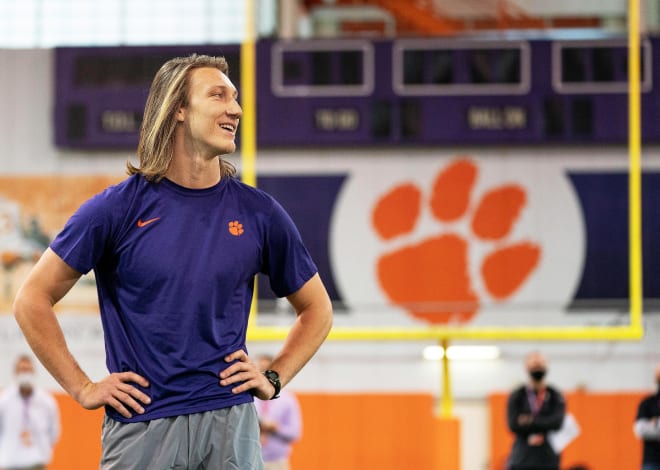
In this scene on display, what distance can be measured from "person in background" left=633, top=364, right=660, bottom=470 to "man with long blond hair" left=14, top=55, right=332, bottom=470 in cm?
356

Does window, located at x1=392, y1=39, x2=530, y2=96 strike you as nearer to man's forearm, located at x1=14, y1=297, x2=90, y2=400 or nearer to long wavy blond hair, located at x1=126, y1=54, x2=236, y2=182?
long wavy blond hair, located at x1=126, y1=54, x2=236, y2=182

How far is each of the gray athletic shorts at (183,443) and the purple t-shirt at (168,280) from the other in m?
0.01

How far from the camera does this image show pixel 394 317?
988 centimetres

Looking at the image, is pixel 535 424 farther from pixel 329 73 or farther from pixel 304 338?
pixel 329 73

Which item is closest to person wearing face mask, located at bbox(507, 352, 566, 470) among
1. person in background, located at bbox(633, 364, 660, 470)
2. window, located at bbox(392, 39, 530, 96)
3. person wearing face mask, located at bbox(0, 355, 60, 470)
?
person in background, located at bbox(633, 364, 660, 470)

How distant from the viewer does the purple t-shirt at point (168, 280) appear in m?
1.46

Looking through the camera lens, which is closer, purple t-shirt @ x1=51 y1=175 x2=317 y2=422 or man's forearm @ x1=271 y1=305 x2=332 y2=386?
purple t-shirt @ x1=51 y1=175 x2=317 y2=422

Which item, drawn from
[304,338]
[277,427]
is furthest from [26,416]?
[304,338]

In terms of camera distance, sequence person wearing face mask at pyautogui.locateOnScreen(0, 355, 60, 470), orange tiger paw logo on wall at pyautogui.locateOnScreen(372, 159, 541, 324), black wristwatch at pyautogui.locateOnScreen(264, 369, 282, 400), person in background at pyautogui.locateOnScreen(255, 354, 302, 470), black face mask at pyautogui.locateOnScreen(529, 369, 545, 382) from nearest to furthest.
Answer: black wristwatch at pyautogui.locateOnScreen(264, 369, 282, 400)
black face mask at pyautogui.locateOnScreen(529, 369, 545, 382)
person in background at pyautogui.locateOnScreen(255, 354, 302, 470)
person wearing face mask at pyautogui.locateOnScreen(0, 355, 60, 470)
orange tiger paw logo on wall at pyautogui.locateOnScreen(372, 159, 541, 324)

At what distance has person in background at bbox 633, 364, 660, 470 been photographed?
15.7 feet

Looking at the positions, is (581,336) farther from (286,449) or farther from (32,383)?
(32,383)

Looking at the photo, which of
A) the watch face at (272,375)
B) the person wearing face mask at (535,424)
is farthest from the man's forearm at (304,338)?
Answer: the person wearing face mask at (535,424)

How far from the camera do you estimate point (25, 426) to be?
5.71m

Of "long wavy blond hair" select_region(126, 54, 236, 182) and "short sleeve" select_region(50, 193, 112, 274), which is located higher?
"long wavy blond hair" select_region(126, 54, 236, 182)
